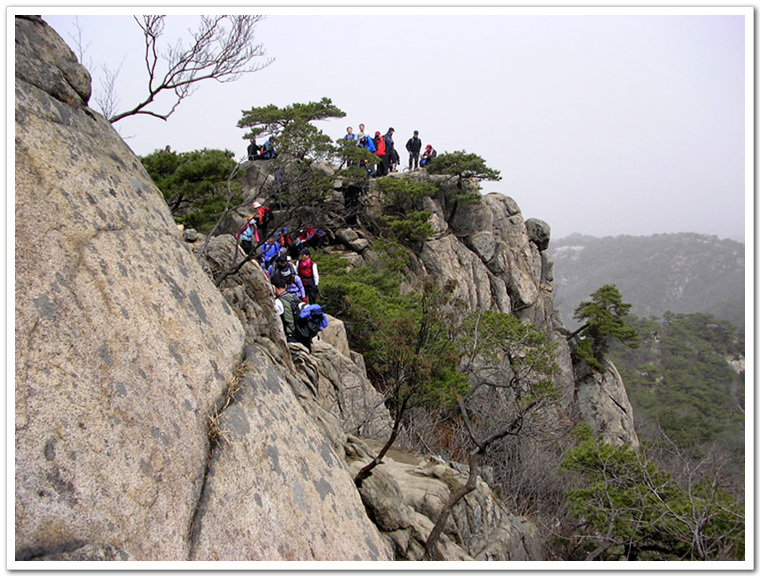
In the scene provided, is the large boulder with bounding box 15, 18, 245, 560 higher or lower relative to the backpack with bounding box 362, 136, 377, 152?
lower

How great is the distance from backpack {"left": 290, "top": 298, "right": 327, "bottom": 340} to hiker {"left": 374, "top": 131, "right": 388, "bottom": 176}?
12.0 metres

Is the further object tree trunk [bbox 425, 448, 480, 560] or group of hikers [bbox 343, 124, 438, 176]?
group of hikers [bbox 343, 124, 438, 176]

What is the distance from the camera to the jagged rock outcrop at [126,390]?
5.67ft

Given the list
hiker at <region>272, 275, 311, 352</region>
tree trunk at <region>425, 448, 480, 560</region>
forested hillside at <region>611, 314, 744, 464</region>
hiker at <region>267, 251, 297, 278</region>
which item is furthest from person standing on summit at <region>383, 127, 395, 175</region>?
tree trunk at <region>425, 448, 480, 560</region>

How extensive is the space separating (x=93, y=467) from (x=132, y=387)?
0.34m

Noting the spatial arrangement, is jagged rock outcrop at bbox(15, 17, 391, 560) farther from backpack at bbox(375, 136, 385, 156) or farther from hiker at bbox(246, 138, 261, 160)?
backpack at bbox(375, 136, 385, 156)

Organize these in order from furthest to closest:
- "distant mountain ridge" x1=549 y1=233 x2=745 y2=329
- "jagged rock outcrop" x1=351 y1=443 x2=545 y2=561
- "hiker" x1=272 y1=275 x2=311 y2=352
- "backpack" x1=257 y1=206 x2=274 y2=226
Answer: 1. "distant mountain ridge" x1=549 y1=233 x2=745 y2=329
2. "backpack" x1=257 y1=206 x2=274 y2=226
3. "hiker" x1=272 y1=275 x2=311 y2=352
4. "jagged rock outcrop" x1=351 y1=443 x2=545 y2=561

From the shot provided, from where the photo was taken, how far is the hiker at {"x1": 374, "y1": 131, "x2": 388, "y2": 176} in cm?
1715

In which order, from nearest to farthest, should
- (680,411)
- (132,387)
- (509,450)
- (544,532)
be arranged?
(132,387) → (544,532) → (509,450) → (680,411)

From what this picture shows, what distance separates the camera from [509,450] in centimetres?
1029

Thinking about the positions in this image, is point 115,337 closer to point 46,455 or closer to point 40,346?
point 40,346

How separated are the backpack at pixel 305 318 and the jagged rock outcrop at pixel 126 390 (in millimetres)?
3069

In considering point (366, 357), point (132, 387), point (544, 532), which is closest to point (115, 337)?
point (132, 387)

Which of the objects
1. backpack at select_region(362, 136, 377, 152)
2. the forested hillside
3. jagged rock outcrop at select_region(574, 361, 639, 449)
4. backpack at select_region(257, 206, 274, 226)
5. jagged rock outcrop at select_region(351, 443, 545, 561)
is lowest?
the forested hillside
